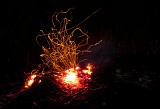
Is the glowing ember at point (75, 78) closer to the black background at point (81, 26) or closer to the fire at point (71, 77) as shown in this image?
the fire at point (71, 77)

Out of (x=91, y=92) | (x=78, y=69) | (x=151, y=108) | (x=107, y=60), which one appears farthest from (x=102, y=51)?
A: (x=151, y=108)

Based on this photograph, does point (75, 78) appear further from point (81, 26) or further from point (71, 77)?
point (81, 26)

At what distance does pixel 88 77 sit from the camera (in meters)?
4.16

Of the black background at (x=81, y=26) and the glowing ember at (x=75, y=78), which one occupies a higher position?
the black background at (x=81, y=26)

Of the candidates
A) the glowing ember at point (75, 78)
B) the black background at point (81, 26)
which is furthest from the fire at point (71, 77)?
the black background at point (81, 26)

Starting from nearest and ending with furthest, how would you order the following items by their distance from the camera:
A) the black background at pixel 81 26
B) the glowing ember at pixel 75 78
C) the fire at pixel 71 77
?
the glowing ember at pixel 75 78 < the fire at pixel 71 77 < the black background at pixel 81 26

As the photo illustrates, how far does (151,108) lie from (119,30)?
407 cm

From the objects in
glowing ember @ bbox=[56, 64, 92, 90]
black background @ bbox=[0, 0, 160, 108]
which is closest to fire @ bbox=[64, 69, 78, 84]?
glowing ember @ bbox=[56, 64, 92, 90]

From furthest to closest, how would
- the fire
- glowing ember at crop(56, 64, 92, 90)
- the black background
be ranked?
the black background, the fire, glowing ember at crop(56, 64, 92, 90)

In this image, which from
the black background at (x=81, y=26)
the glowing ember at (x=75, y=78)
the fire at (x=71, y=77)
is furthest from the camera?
the black background at (x=81, y=26)

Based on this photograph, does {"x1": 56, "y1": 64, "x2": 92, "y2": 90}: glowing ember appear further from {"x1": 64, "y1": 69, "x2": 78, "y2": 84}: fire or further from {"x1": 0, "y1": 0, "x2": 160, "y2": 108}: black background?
{"x1": 0, "y1": 0, "x2": 160, "y2": 108}: black background

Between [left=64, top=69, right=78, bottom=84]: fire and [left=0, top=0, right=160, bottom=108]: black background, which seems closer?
[left=64, top=69, right=78, bottom=84]: fire

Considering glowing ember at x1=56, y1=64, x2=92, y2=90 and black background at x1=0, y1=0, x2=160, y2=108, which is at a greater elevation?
black background at x1=0, y1=0, x2=160, y2=108

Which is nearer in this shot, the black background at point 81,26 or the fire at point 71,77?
the fire at point 71,77
